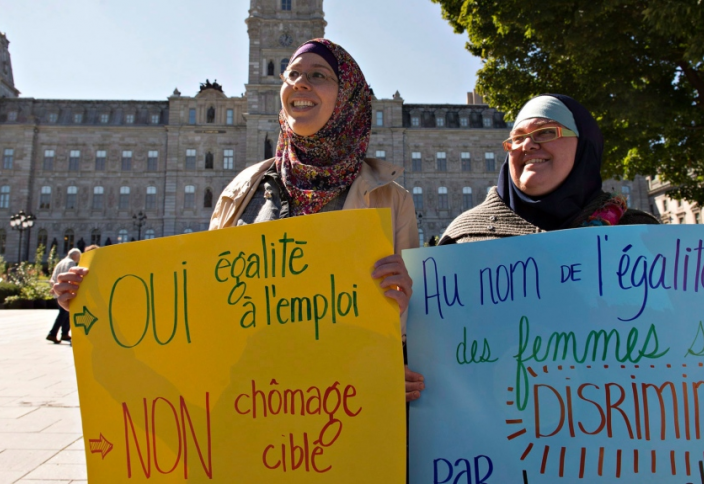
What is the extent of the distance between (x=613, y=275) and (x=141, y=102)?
158 ft

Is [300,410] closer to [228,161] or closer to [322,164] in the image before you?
[322,164]

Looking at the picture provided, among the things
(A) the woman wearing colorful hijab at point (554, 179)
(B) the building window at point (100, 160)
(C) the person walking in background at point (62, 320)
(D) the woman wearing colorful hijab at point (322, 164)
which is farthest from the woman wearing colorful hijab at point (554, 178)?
(B) the building window at point (100, 160)

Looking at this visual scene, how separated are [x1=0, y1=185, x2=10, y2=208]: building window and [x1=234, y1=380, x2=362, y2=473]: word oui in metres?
49.0

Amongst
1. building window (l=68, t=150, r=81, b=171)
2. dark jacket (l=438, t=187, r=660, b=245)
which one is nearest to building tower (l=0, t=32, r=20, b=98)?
building window (l=68, t=150, r=81, b=171)

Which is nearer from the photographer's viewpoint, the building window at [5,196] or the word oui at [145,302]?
the word oui at [145,302]

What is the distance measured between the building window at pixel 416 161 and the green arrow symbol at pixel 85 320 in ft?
140

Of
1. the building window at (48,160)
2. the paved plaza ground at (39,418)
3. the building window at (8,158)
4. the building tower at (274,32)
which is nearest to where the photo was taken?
the paved plaza ground at (39,418)

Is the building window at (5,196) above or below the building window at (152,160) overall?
below

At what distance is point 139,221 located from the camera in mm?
39562

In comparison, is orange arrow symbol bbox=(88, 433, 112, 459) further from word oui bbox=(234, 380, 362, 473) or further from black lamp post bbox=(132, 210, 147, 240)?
black lamp post bbox=(132, 210, 147, 240)

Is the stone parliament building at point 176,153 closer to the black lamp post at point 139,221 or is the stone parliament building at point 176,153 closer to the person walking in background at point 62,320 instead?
the black lamp post at point 139,221

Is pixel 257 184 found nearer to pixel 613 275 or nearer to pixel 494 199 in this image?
pixel 494 199

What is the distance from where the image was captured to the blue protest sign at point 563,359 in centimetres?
140

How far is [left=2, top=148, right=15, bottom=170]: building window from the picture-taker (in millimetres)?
41750
